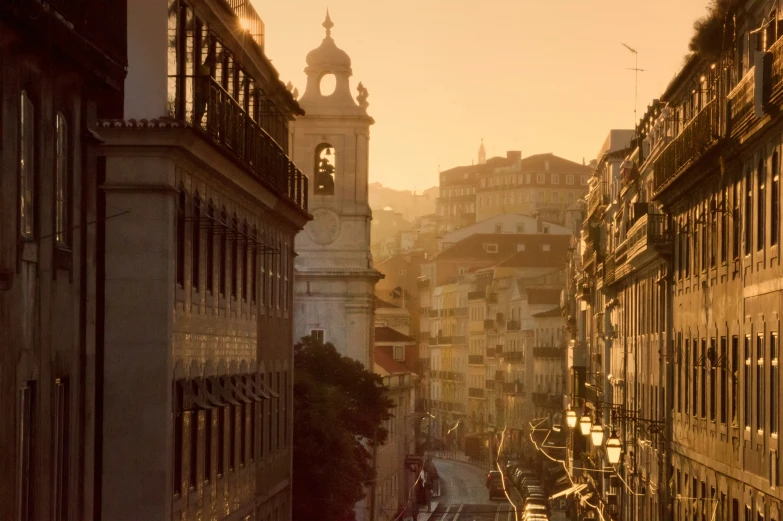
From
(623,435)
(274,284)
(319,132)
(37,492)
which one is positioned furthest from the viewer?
(319,132)

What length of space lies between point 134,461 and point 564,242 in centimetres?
14545

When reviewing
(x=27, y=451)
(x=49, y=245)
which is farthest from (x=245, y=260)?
(x=27, y=451)

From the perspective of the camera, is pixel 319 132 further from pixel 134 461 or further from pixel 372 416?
pixel 134 461

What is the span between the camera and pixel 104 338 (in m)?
28.0

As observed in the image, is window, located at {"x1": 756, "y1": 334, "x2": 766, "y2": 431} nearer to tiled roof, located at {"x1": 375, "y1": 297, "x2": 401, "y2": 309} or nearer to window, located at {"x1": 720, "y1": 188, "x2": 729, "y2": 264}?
window, located at {"x1": 720, "y1": 188, "x2": 729, "y2": 264}

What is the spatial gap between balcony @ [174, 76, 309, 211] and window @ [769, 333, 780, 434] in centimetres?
865

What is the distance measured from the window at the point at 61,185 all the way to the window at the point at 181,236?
6831mm

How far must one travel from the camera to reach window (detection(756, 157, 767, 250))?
31.0 metres

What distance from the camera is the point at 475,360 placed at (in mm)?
169625

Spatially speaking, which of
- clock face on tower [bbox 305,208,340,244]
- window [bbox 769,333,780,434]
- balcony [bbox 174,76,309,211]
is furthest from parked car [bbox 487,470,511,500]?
window [bbox 769,333,780,434]

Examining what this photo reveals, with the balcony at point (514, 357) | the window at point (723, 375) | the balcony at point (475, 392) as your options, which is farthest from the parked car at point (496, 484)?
the window at point (723, 375)

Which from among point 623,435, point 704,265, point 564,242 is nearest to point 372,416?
point 623,435

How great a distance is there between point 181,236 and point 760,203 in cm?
889

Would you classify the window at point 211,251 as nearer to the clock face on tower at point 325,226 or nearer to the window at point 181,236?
the window at point 181,236
